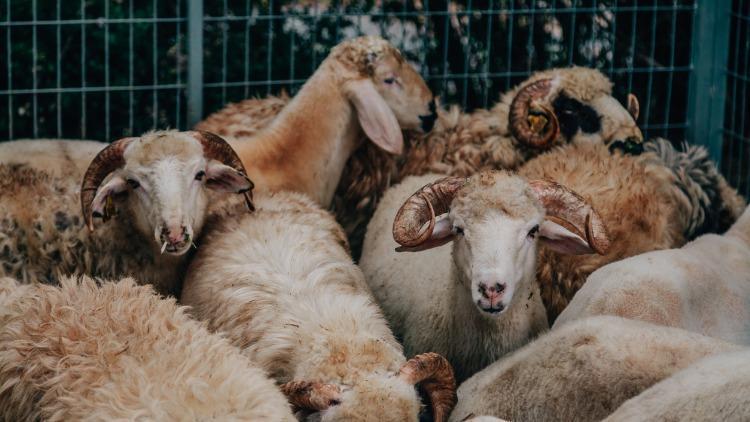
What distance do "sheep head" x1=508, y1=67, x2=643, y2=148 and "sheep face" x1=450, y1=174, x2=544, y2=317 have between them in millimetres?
1944

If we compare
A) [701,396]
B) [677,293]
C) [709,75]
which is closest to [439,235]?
[677,293]

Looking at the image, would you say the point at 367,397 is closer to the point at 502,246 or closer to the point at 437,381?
the point at 437,381

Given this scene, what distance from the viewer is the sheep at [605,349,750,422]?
4.41 m

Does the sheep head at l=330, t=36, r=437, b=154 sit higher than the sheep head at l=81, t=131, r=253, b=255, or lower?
higher

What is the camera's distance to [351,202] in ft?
27.4

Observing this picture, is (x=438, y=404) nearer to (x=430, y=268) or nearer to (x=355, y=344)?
(x=355, y=344)

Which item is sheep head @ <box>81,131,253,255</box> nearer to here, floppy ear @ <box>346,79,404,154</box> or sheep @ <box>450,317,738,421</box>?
floppy ear @ <box>346,79,404,154</box>

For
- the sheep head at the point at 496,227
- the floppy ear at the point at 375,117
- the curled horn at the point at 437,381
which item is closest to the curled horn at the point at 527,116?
the floppy ear at the point at 375,117

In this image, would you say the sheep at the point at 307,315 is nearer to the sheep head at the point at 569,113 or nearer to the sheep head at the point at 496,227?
the sheep head at the point at 496,227

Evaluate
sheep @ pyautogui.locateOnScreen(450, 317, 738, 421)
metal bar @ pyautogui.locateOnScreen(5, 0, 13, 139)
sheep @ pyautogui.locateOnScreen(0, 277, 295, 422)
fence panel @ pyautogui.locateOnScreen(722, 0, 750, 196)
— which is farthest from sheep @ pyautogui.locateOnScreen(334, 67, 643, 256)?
sheep @ pyautogui.locateOnScreen(0, 277, 295, 422)

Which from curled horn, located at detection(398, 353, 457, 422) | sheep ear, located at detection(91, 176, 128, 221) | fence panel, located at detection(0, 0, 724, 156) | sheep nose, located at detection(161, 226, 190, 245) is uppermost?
fence panel, located at detection(0, 0, 724, 156)

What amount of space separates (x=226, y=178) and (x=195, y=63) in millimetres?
1762

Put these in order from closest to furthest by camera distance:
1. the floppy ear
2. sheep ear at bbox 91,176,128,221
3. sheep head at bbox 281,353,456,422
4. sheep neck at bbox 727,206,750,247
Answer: sheep head at bbox 281,353,456,422 < sheep ear at bbox 91,176,128,221 < sheep neck at bbox 727,206,750,247 < the floppy ear

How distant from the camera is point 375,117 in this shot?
26.0 ft
